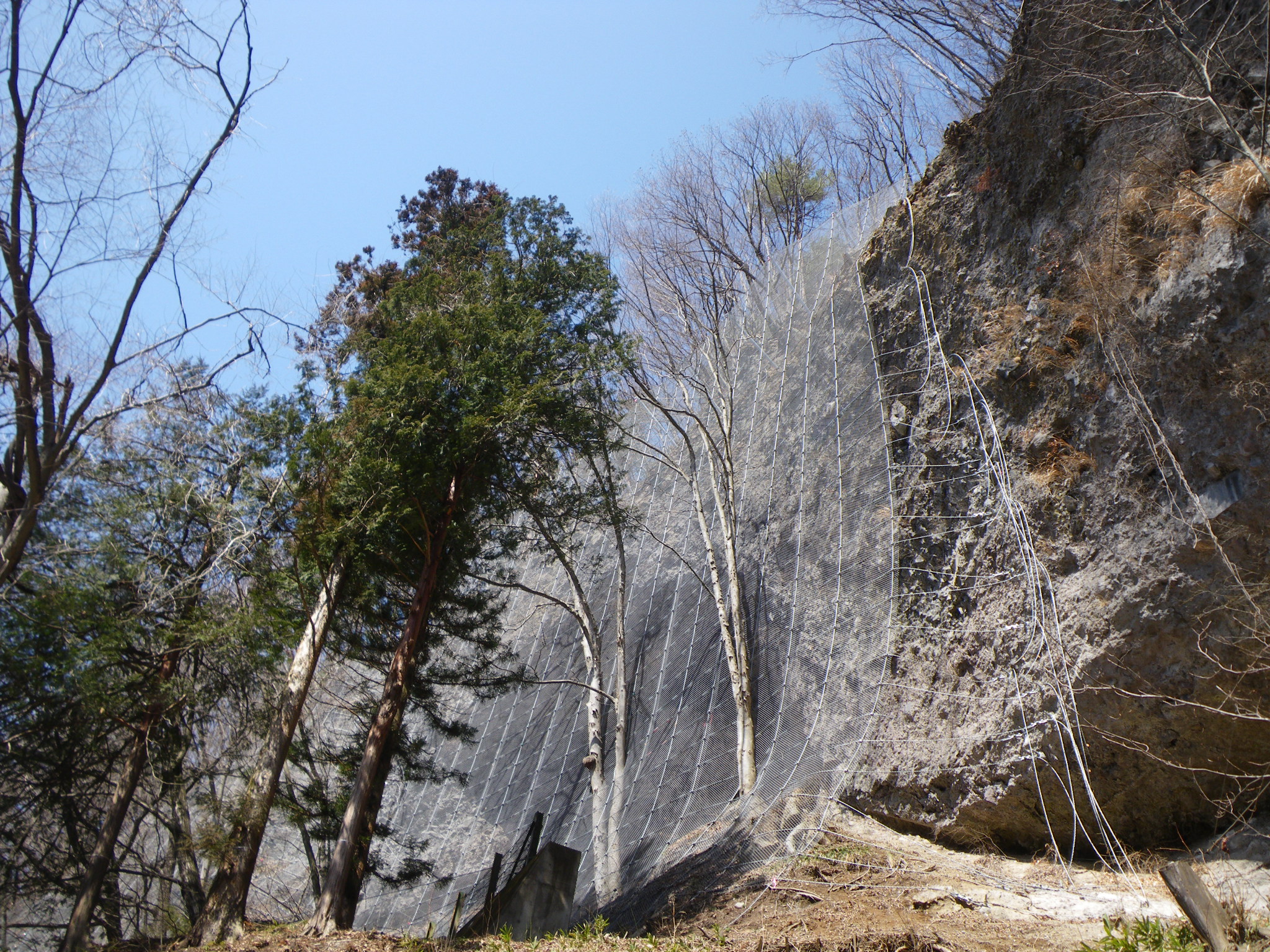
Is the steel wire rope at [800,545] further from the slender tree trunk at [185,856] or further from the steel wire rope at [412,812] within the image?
the steel wire rope at [412,812]

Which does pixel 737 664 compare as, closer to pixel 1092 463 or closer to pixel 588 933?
pixel 588 933

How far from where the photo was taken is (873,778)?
734cm

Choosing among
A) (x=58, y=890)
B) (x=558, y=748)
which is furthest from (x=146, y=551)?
(x=558, y=748)

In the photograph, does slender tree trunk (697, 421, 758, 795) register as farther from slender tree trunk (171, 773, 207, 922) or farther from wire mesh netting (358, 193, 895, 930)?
slender tree trunk (171, 773, 207, 922)

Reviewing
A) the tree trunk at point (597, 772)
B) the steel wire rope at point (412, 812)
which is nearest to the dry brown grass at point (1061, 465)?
the tree trunk at point (597, 772)

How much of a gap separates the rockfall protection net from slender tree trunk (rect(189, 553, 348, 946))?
3.26 meters

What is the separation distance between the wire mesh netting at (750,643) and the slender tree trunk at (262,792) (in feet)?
12.4

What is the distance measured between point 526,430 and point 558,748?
6.26 m

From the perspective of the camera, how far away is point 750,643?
35.9ft

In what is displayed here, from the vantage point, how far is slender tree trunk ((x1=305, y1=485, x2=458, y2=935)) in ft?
22.7

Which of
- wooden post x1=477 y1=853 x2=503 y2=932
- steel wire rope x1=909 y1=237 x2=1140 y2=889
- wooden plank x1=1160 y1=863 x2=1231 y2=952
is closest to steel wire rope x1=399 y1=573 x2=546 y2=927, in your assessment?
wooden post x1=477 y1=853 x2=503 y2=932

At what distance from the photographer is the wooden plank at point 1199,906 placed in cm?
384

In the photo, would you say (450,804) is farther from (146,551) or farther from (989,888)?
(989,888)

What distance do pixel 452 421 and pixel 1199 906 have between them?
21.8 ft
